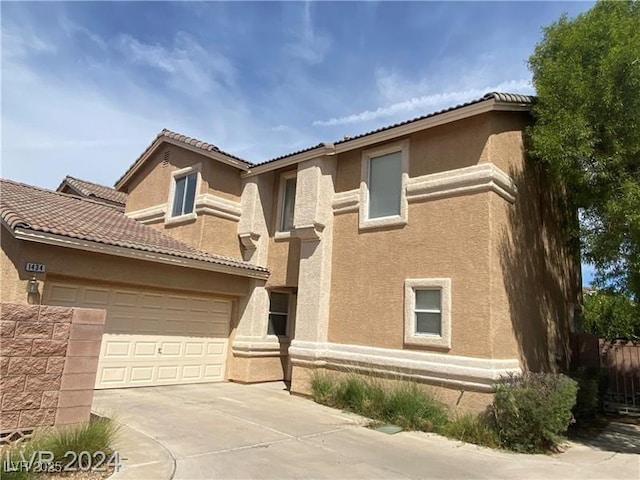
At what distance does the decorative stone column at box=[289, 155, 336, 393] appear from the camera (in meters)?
13.0

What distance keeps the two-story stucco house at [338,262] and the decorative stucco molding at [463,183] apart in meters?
0.04

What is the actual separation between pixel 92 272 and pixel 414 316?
8.03 meters

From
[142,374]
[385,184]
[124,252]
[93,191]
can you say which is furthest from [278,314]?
[93,191]

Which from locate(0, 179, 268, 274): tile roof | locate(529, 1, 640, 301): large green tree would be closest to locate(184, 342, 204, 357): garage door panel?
locate(0, 179, 268, 274): tile roof

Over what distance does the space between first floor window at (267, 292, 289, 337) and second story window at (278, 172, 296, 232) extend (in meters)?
2.30

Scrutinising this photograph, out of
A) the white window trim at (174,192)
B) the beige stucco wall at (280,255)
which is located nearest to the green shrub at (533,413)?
the beige stucco wall at (280,255)

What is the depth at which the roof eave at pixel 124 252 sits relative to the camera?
10016mm

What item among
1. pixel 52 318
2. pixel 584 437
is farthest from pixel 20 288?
pixel 584 437

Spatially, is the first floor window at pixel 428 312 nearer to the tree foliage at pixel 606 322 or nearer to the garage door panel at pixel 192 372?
the garage door panel at pixel 192 372

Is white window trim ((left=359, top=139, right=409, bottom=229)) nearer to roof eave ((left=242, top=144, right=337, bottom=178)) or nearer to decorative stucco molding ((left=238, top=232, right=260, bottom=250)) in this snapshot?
roof eave ((left=242, top=144, right=337, bottom=178))

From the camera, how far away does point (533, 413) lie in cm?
846

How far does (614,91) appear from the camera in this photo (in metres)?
9.51

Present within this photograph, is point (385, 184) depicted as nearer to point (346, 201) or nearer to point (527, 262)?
point (346, 201)

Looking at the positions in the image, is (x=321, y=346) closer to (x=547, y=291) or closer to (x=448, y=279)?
(x=448, y=279)
